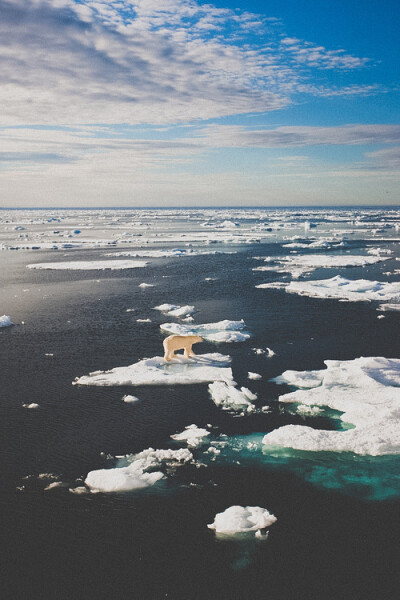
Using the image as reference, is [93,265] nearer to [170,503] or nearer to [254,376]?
[254,376]

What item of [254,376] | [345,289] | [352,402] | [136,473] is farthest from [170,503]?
[345,289]

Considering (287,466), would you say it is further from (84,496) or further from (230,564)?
(84,496)

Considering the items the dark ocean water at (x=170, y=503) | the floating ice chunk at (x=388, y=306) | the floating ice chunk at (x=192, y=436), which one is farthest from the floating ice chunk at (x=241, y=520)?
the floating ice chunk at (x=388, y=306)

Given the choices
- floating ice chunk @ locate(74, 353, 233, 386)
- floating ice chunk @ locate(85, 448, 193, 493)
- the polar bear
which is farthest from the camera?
the polar bear

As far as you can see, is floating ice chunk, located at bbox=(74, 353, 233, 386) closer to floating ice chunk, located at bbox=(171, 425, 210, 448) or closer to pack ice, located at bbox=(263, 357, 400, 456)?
pack ice, located at bbox=(263, 357, 400, 456)

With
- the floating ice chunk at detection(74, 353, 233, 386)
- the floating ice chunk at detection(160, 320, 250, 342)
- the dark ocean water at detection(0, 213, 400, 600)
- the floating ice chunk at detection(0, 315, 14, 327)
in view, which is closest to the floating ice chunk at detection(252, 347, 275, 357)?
the dark ocean water at detection(0, 213, 400, 600)
